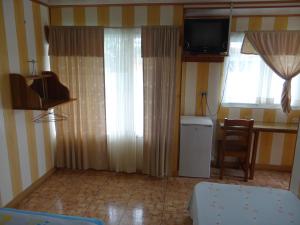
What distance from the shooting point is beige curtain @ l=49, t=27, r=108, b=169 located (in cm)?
329

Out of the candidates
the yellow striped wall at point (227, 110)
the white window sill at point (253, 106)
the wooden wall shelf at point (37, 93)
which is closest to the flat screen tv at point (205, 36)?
the yellow striped wall at point (227, 110)

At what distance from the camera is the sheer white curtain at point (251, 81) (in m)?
3.65

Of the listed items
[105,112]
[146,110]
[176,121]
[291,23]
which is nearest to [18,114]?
[105,112]

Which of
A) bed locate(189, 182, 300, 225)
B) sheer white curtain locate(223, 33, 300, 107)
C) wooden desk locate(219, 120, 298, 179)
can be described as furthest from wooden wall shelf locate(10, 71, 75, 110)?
sheer white curtain locate(223, 33, 300, 107)

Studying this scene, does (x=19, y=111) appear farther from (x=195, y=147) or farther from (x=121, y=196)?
(x=195, y=147)

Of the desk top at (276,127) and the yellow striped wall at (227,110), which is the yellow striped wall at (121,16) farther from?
the desk top at (276,127)

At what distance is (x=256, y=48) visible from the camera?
3.52m

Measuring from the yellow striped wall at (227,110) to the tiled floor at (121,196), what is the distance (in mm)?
296

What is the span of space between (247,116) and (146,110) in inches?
65.3

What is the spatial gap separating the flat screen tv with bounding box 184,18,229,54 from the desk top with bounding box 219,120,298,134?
1.12m

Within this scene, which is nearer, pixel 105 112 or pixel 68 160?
pixel 105 112

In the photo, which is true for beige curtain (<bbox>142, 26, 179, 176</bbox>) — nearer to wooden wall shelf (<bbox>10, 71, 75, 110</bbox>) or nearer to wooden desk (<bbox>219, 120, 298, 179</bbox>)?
wooden desk (<bbox>219, 120, 298, 179</bbox>)

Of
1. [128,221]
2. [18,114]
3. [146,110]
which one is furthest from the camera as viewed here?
[146,110]

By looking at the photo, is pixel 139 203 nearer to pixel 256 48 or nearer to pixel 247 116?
pixel 247 116
